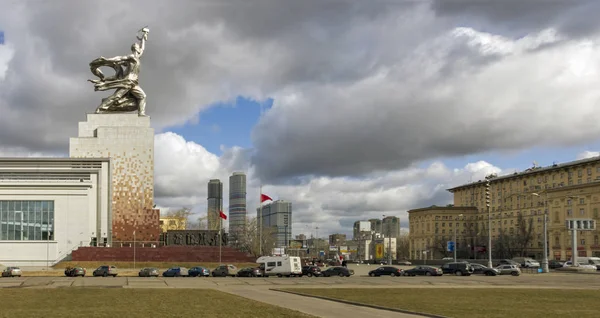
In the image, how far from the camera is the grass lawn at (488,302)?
92.8ft

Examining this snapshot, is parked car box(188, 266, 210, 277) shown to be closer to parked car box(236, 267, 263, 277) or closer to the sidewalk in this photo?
parked car box(236, 267, 263, 277)

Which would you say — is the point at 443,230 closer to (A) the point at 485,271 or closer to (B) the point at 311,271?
(A) the point at 485,271

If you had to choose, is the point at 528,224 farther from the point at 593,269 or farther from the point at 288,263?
the point at 288,263

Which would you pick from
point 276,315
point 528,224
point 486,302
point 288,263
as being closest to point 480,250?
point 528,224

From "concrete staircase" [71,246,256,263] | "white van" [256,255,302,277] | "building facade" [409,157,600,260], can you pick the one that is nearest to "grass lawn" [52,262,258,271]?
"concrete staircase" [71,246,256,263]

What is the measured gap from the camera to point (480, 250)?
14950cm

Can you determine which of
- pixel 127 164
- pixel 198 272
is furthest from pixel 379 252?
pixel 198 272

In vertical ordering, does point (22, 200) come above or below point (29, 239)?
above

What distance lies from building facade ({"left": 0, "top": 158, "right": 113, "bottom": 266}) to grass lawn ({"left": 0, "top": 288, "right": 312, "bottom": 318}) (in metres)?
49.3

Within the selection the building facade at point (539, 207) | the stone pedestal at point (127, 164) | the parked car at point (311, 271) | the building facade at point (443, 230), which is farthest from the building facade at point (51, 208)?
the building facade at point (443, 230)

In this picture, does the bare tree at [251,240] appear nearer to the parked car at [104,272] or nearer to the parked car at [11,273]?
the parked car at [104,272]

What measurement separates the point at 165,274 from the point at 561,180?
96201 millimetres

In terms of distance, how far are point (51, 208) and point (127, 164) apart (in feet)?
38.9

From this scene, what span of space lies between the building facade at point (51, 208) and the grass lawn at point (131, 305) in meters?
49.3
